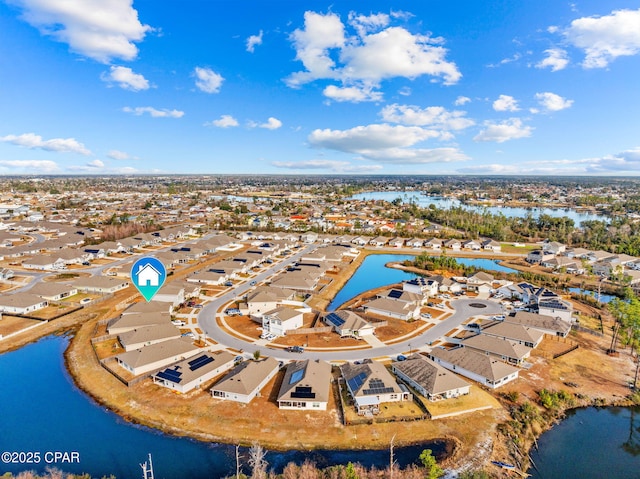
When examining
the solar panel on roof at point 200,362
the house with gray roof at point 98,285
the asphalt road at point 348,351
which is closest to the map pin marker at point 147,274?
the solar panel on roof at point 200,362

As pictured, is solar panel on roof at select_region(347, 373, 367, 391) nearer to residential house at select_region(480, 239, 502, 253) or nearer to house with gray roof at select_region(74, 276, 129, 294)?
house with gray roof at select_region(74, 276, 129, 294)

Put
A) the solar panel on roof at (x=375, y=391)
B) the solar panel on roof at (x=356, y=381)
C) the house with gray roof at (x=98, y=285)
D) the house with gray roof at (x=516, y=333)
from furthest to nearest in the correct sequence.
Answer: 1. the house with gray roof at (x=98, y=285)
2. the house with gray roof at (x=516, y=333)
3. the solar panel on roof at (x=356, y=381)
4. the solar panel on roof at (x=375, y=391)

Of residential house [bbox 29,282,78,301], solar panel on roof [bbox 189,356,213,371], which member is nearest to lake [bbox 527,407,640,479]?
solar panel on roof [bbox 189,356,213,371]

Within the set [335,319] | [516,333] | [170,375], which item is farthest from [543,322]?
[170,375]

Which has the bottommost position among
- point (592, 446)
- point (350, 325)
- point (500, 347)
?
point (592, 446)

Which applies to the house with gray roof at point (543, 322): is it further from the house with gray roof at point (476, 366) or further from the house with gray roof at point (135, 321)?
the house with gray roof at point (135, 321)

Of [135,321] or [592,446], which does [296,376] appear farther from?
[135,321]
